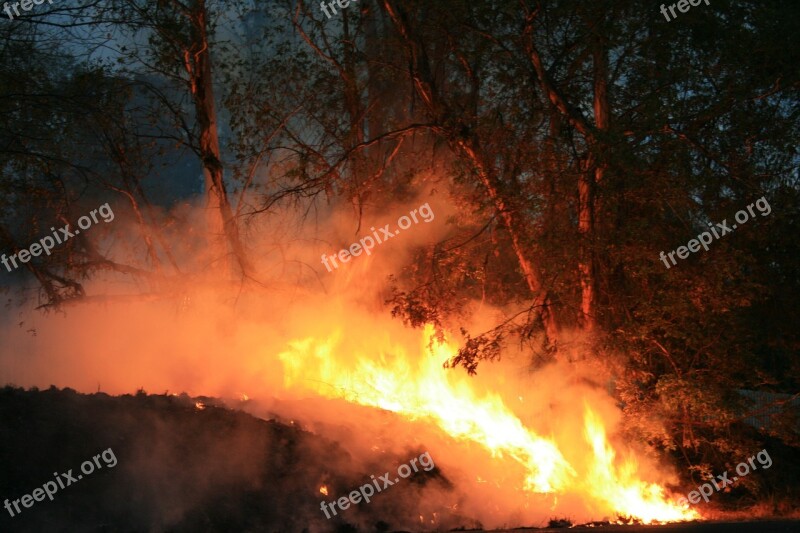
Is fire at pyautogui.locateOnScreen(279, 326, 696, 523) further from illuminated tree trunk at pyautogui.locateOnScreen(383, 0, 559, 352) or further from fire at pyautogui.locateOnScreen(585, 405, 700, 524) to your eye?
illuminated tree trunk at pyautogui.locateOnScreen(383, 0, 559, 352)

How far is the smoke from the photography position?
11508 mm

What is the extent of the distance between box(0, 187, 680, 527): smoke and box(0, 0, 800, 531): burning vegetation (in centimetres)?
6

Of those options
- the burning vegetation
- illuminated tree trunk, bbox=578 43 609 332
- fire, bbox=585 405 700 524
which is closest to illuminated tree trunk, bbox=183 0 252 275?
the burning vegetation

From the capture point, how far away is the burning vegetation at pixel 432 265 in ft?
37.1

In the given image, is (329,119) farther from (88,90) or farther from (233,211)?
(88,90)

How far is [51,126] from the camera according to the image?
551 inches

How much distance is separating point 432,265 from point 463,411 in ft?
8.42

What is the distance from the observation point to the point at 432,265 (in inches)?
556

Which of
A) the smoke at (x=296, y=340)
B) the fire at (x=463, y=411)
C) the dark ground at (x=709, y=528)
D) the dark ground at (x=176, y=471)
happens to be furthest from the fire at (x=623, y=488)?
the dark ground at (x=176, y=471)

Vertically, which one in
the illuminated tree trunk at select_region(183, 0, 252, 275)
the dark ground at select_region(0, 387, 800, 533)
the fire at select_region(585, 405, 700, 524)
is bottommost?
the fire at select_region(585, 405, 700, 524)

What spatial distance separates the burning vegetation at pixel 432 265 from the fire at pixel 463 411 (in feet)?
0.19

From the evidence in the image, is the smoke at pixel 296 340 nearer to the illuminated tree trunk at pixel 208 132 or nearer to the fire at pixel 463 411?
the fire at pixel 463 411

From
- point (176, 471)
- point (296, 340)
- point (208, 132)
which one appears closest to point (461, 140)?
point (296, 340)

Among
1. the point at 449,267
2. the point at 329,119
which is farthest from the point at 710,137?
the point at 329,119
